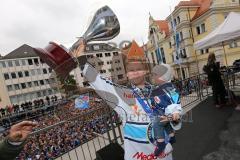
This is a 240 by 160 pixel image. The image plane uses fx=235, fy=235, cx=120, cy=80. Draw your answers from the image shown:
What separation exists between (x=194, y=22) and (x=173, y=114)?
38.1 meters

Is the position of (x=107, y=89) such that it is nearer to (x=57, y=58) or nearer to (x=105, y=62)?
(x=105, y=62)

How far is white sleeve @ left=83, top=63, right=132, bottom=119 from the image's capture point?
5.69 ft

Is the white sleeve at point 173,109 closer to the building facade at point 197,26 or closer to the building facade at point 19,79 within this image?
the building facade at point 197,26

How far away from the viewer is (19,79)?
4981 centimetres

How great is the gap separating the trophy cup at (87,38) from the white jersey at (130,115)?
0.81ft

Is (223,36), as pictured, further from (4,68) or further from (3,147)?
(4,68)

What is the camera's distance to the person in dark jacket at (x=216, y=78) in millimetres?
6547

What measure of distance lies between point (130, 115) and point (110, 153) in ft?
5.49

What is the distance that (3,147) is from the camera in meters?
1.40

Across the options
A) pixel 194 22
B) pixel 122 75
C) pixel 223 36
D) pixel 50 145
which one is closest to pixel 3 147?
pixel 122 75

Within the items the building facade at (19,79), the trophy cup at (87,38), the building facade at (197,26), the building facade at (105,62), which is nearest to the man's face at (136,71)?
the building facade at (105,62)

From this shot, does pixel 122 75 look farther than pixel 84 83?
No

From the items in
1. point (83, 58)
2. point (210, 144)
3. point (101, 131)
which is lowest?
point (210, 144)

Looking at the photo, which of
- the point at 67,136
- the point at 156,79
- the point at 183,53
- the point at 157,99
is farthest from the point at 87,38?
the point at 183,53
